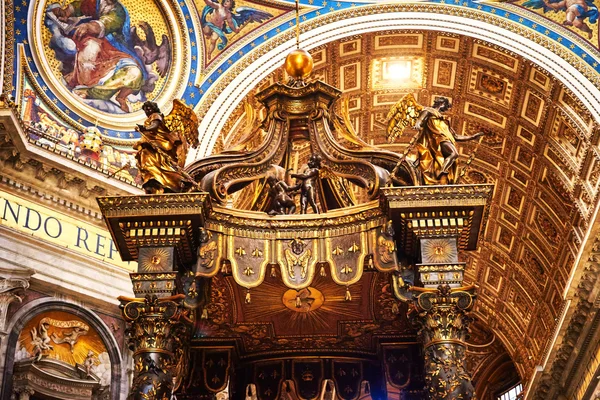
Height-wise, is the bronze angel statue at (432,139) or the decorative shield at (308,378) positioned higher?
the bronze angel statue at (432,139)

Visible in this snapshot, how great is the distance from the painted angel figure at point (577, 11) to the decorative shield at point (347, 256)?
8.02m

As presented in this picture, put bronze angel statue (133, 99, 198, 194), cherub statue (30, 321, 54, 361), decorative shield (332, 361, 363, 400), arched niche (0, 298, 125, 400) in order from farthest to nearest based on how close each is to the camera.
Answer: cherub statue (30, 321, 54, 361), arched niche (0, 298, 125, 400), decorative shield (332, 361, 363, 400), bronze angel statue (133, 99, 198, 194)

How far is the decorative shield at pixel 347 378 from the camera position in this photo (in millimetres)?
9266

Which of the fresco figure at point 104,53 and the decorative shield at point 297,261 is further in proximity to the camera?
the fresco figure at point 104,53

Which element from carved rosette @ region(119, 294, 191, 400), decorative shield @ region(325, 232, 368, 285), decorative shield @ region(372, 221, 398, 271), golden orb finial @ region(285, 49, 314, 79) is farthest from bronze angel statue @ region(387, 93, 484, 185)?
carved rosette @ region(119, 294, 191, 400)

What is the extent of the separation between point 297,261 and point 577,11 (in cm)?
842

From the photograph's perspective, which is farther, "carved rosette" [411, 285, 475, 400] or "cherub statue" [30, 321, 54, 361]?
"cherub statue" [30, 321, 54, 361]

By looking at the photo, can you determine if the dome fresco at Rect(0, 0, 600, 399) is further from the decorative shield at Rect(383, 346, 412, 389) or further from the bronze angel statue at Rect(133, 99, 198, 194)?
the bronze angel statue at Rect(133, 99, 198, 194)

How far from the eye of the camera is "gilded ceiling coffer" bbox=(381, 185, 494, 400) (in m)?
7.14

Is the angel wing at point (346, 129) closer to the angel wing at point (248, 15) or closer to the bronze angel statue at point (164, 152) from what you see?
the bronze angel statue at point (164, 152)

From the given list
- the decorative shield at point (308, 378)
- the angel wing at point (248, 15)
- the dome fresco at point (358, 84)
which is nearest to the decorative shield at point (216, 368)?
the decorative shield at point (308, 378)

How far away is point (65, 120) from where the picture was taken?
1277 centimetres

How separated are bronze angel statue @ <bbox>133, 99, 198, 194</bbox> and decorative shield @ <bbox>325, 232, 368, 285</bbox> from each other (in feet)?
3.72

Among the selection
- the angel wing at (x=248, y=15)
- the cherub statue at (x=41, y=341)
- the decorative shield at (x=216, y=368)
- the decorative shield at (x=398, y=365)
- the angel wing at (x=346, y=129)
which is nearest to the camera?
the angel wing at (x=346, y=129)
